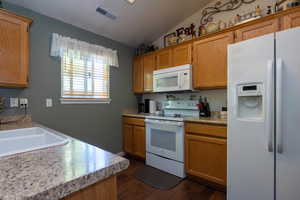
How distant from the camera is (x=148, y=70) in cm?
309

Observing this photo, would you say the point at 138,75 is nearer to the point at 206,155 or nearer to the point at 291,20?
the point at 206,155

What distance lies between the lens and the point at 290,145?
46.6 inches

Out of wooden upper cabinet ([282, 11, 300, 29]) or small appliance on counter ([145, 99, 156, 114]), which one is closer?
wooden upper cabinet ([282, 11, 300, 29])

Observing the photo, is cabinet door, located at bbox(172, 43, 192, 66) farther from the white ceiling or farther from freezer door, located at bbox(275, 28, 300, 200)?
freezer door, located at bbox(275, 28, 300, 200)

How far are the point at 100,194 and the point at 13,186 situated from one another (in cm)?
29

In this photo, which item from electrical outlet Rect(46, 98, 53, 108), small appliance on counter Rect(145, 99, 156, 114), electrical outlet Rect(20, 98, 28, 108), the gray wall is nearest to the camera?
electrical outlet Rect(20, 98, 28, 108)

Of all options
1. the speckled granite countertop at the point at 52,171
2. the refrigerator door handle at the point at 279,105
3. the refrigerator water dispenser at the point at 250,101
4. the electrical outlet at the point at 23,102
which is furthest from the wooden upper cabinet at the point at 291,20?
the electrical outlet at the point at 23,102

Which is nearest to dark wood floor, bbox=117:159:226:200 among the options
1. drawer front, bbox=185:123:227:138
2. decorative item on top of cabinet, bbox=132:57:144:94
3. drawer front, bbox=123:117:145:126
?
drawer front, bbox=185:123:227:138

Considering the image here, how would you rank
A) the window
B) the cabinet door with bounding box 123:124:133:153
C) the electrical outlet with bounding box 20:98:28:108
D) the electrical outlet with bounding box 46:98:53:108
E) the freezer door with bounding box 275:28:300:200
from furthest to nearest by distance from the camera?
the cabinet door with bounding box 123:124:133:153 → the window → the electrical outlet with bounding box 46:98:53:108 → the electrical outlet with bounding box 20:98:28:108 → the freezer door with bounding box 275:28:300:200

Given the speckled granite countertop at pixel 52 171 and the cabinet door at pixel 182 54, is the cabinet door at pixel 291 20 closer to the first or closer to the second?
the cabinet door at pixel 182 54

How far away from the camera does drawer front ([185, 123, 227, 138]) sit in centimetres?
184

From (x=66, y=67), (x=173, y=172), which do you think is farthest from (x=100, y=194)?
(x=66, y=67)

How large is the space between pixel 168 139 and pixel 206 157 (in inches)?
23.9

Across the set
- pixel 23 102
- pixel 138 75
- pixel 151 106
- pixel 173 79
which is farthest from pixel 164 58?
pixel 23 102
